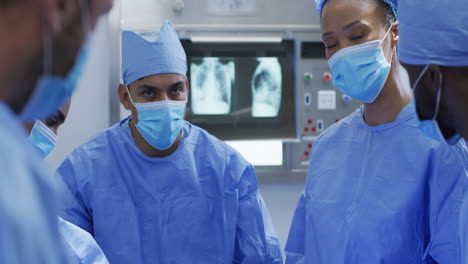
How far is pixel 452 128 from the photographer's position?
953 mm

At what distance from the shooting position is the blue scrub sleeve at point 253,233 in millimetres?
1635

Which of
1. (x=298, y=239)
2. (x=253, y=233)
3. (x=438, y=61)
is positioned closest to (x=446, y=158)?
(x=438, y=61)

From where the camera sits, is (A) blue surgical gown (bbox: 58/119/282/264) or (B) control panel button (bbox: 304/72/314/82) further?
(B) control panel button (bbox: 304/72/314/82)

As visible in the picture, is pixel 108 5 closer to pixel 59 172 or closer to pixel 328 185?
pixel 328 185

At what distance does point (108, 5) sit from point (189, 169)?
3.65 feet

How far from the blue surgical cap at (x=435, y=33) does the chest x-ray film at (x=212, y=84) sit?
1.56 meters

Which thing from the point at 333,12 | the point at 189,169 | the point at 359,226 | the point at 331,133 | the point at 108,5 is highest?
the point at 333,12

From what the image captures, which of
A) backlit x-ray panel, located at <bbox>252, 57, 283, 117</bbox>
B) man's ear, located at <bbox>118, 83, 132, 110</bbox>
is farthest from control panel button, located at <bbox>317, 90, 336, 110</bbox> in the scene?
man's ear, located at <bbox>118, 83, 132, 110</bbox>

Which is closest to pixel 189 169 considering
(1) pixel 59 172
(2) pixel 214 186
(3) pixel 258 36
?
(2) pixel 214 186

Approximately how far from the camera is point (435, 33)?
3.02 feet

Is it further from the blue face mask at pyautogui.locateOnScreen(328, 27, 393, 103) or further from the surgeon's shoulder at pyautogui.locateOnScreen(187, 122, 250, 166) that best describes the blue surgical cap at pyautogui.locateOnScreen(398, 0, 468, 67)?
the surgeon's shoulder at pyautogui.locateOnScreen(187, 122, 250, 166)

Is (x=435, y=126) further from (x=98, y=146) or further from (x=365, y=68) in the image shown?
(x=98, y=146)

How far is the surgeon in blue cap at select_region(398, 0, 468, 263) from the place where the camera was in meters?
0.89

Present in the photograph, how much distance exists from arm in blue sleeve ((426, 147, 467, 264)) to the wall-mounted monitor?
134 centimetres
